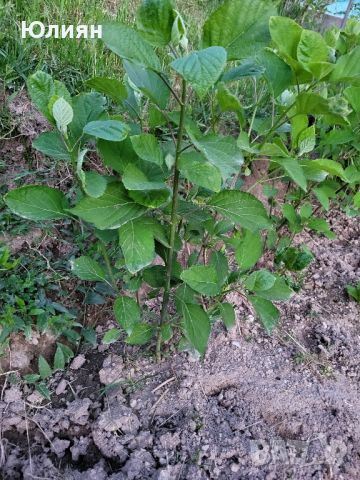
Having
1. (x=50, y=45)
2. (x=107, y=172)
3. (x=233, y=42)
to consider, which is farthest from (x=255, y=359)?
(x=50, y=45)

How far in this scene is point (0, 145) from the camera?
77.5 inches

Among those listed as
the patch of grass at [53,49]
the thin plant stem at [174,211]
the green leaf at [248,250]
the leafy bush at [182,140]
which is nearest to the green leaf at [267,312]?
the leafy bush at [182,140]

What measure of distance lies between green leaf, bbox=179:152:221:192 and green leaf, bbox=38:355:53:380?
94 centimetres

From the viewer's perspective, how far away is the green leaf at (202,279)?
1.19m

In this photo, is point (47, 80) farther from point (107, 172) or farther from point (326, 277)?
point (326, 277)

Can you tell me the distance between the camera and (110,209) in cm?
103

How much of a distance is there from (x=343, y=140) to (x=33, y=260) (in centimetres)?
124

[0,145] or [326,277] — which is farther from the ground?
[0,145]

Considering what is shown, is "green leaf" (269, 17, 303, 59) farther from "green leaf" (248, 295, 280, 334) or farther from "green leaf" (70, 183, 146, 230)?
"green leaf" (248, 295, 280, 334)

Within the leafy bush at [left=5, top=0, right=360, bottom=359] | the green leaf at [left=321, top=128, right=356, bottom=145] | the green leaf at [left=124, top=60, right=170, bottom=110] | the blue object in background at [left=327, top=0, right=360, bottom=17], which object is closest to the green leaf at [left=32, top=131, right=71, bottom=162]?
the leafy bush at [left=5, top=0, right=360, bottom=359]

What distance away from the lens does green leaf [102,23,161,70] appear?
856 mm

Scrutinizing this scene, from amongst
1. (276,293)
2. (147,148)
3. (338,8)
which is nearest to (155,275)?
(276,293)

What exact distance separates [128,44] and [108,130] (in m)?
0.17

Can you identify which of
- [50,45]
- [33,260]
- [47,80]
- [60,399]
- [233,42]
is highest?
[233,42]
